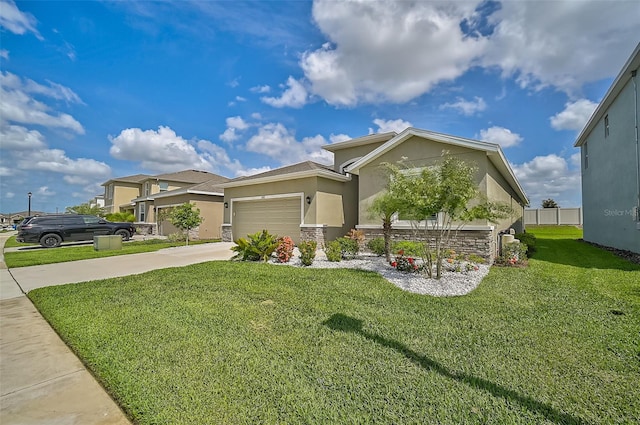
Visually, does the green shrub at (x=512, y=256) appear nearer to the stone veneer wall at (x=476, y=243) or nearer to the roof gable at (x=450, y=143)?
the stone veneer wall at (x=476, y=243)

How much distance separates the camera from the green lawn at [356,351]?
2.39m

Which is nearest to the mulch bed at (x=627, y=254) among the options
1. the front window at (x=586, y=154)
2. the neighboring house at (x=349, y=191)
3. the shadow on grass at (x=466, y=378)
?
the neighboring house at (x=349, y=191)

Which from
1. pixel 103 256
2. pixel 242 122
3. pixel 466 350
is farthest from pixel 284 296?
pixel 242 122

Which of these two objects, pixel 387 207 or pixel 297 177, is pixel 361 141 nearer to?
pixel 297 177

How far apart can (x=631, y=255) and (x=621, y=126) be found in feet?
16.6

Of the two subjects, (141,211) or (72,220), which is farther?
(141,211)

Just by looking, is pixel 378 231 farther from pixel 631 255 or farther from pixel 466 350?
pixel 631 255

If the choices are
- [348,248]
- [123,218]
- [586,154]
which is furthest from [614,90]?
[123,218]

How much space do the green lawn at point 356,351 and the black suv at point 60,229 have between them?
12194 mm

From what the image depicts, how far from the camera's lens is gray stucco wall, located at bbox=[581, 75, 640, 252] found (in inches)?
409

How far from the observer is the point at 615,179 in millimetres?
12078

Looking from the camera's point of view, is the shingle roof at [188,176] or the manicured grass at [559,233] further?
the shingle roof at [188,176]

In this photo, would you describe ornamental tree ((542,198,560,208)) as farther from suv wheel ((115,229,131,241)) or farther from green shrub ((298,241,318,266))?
suv wheel ((115,229,131,241))

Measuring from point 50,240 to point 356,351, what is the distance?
18976 mm
